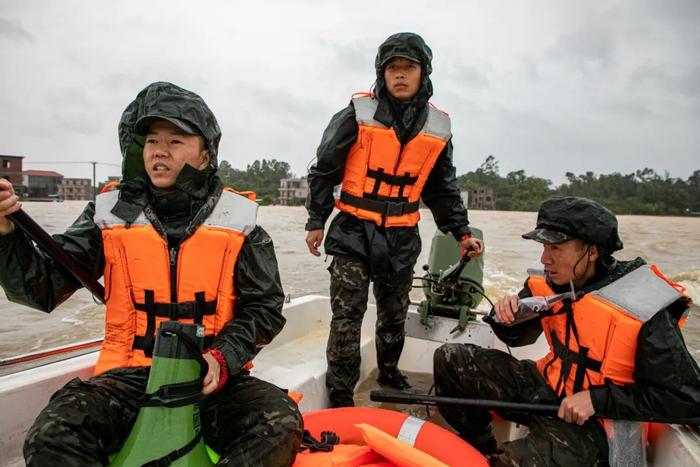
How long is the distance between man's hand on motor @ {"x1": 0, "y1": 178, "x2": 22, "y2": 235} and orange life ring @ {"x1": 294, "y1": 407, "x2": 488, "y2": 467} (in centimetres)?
103

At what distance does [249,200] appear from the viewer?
1671 mm

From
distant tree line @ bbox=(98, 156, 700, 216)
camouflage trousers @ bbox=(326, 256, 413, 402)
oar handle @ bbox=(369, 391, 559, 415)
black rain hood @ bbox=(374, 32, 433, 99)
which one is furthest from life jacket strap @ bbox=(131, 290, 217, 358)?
distant tree line @ bbox=(98, 156, 700, 216)

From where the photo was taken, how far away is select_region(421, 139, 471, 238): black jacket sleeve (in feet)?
8.73

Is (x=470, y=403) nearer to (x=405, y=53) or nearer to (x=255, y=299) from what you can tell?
(x=255, y=299)

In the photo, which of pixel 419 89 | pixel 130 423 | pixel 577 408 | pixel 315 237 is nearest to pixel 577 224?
pixel 577 408

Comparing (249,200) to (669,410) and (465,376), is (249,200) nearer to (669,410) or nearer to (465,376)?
(465,376)

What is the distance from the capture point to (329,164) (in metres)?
2.36

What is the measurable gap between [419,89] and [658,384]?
1.60m

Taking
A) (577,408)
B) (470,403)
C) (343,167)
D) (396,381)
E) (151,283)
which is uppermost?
(343,167)

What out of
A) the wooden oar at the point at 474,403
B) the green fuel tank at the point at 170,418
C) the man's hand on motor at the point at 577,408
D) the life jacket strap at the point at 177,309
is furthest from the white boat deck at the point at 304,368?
the green fuel tank at the point at 170,418

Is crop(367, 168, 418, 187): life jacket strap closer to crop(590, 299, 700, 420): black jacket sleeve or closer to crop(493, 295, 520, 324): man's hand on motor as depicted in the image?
crop(493, 295, 520, 324): man's hand on motor

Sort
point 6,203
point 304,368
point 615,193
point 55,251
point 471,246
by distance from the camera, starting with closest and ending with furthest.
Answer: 1. point 6,203
2. point 55,251
3. point 304,368
4. point 471,246
5. point 615,193

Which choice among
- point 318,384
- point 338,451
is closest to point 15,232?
point 338,451

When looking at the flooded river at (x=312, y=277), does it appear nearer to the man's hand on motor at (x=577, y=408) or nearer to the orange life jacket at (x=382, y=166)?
the orange life jacket at (x=382, y=166)
